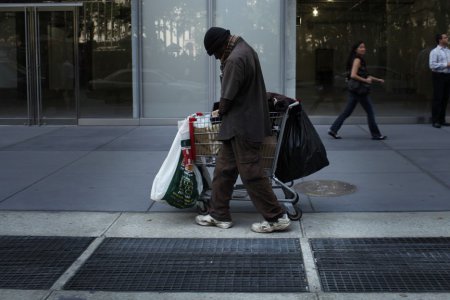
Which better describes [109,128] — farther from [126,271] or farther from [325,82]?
[126,271]

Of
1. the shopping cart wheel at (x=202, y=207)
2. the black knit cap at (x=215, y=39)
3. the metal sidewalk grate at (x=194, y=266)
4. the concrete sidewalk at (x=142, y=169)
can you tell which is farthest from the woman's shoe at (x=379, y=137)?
the black knit cap at (x=215, y=39)

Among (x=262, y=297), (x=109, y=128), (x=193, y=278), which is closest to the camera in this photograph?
(x=262, y=297)

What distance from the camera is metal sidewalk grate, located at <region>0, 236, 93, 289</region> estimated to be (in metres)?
4.83

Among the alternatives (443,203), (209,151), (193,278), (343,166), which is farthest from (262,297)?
(343,166)

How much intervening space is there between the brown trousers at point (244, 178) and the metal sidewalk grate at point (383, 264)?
0.51m

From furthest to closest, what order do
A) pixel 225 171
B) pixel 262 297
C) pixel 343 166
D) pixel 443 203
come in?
1. pixel 343 166
2. pixel 443 203
3. pixel 225 171
4. pixel 262 297

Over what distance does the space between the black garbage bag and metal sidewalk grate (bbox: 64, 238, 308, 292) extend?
796mm

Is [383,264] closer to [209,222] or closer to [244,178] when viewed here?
[244,178]

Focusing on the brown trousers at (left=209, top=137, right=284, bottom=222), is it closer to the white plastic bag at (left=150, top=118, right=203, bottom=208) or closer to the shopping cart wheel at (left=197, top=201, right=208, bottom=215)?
the white plastic bag at (left=150, top=118, right=203, bottom=208)

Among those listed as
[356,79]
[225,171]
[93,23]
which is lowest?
[225,171]

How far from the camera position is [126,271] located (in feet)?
16.4

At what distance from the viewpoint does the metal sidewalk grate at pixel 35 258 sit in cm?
483

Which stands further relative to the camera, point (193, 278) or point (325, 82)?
point (325, 82)

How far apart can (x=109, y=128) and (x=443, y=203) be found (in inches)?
313
